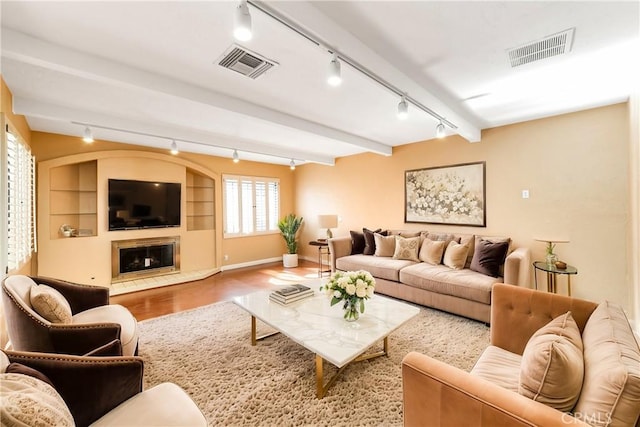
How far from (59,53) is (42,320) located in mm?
1869

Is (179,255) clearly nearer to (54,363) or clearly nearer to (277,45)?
(54,363)

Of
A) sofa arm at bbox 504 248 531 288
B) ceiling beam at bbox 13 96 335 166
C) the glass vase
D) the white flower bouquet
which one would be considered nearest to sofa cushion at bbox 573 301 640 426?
the white flower bouquet

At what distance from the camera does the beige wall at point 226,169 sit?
13.2 ft

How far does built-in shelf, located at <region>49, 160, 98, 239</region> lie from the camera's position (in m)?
4.22

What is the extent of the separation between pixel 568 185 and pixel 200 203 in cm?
637

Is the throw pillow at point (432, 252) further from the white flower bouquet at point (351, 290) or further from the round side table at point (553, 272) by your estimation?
the white flower bouquet at point (351, 290)

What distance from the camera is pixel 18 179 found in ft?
9.15

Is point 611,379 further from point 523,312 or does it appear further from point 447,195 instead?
point 447,195

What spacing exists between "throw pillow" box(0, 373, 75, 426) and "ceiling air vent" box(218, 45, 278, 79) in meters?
2.14

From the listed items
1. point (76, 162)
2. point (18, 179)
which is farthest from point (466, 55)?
point (76, 162)

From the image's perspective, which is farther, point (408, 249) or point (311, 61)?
point (408, 249)

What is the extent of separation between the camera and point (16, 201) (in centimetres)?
271

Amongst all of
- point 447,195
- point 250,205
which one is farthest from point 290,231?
point 447,195

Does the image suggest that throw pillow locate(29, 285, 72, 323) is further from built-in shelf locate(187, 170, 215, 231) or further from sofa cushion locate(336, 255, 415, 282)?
built-in shelf locate(187, 170, 215, 231)
